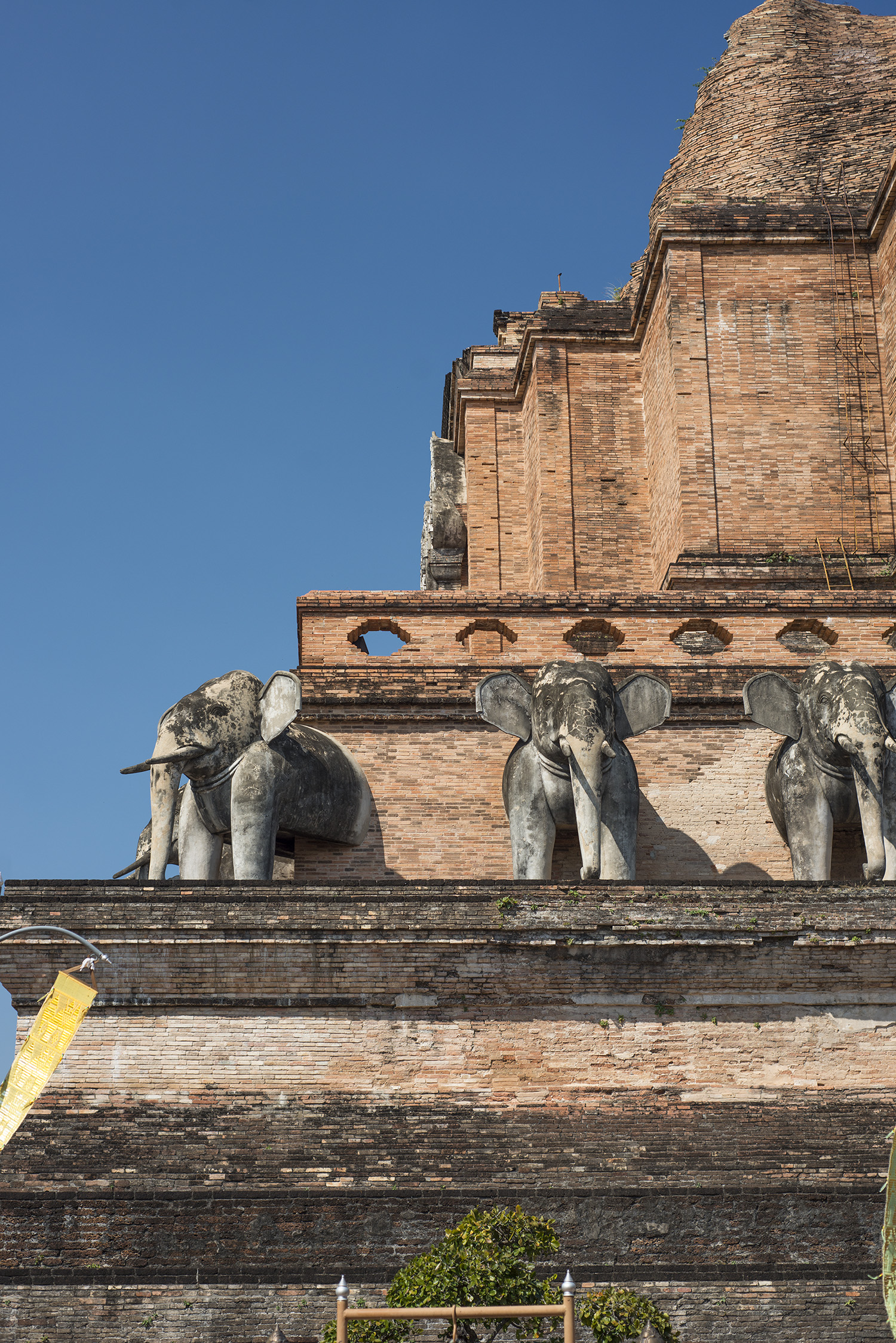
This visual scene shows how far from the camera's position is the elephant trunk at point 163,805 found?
54.9 ft

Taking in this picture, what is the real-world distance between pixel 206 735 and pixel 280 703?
72 centimetres

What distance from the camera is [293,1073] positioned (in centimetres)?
1404

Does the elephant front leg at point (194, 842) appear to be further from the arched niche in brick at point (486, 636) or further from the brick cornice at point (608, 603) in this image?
the arched niche in brick at point (486, 636)

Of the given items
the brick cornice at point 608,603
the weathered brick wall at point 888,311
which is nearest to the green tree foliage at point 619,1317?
the brick cornice at point 608,603

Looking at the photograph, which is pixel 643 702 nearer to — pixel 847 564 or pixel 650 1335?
pixel 847 564

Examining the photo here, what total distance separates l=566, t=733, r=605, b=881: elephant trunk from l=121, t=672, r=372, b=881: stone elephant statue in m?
2.55

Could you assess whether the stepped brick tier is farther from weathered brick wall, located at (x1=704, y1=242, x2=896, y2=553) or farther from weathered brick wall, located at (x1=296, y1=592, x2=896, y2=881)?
weathered brick wall, located at (x1=704, y1=242, x2=896, y2=553)

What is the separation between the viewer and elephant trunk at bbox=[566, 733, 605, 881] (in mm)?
15930

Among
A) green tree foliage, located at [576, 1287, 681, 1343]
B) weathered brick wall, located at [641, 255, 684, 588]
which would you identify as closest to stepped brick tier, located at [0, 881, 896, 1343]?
green tree foliage, located at [576, 1287, 681, 1343]

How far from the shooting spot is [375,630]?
20391 millimetres

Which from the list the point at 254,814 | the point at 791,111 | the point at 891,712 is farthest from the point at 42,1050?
the point at 791,111

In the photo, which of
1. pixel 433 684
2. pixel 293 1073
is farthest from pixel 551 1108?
pixel 433 684

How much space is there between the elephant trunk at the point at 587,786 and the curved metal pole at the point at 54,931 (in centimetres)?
421

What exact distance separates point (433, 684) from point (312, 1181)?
299 inches
